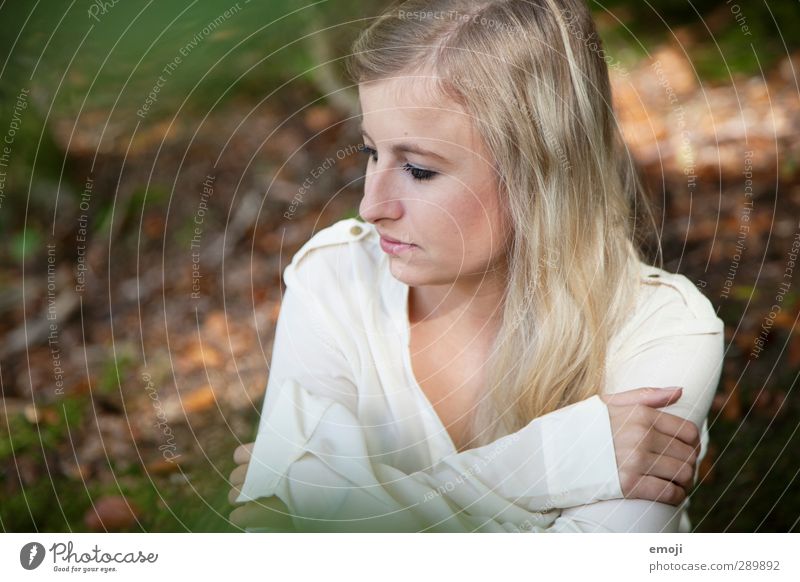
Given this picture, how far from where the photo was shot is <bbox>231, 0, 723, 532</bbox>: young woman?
772 millimetres

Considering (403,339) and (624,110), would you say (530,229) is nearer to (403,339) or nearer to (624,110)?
(403,339)

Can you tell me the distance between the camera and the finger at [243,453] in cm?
98

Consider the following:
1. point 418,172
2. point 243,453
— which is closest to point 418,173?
point 418,172

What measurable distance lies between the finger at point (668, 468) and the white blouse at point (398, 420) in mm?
36

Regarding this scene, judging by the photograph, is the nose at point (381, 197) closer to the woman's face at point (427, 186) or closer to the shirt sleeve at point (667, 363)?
the woman's face at point (427, 186)

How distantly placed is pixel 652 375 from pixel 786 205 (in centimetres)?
57

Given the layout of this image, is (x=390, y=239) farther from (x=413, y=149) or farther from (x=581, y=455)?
(x=581, y=455)

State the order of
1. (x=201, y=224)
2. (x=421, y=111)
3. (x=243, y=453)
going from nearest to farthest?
1. (x=421, y=111)
2. (x=243, y=453)
3. (x=201, y=224)

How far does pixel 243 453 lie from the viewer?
0.99 m
